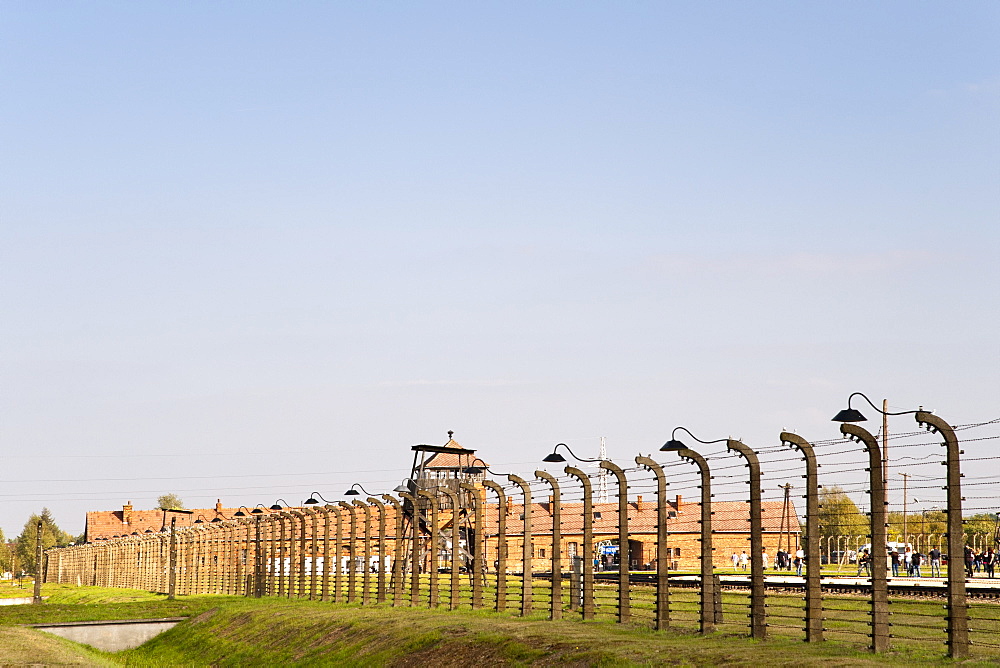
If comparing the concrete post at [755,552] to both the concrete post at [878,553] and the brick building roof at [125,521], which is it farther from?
the brick building roof at [125,521]

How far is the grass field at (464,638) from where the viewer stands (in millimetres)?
18000

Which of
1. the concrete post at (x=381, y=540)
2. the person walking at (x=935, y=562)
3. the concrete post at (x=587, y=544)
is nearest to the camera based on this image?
the concrete post at (x=587, y=544)

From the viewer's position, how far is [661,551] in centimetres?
2241

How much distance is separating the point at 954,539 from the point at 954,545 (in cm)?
8

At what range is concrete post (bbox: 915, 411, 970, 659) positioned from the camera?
1589 cm

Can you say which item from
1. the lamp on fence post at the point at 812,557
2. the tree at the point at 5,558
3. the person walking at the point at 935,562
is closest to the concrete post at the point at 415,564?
the lamp on fence post at the point at 812,557

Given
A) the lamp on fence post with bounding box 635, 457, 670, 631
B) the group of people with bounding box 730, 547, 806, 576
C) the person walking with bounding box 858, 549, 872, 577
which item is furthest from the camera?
the group of people with bounding box 730, 547, 806, 576

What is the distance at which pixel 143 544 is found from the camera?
7375 cm

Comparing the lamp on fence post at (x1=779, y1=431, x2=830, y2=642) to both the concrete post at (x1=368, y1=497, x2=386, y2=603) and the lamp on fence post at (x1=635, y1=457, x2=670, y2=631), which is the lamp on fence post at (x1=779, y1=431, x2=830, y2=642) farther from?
the concrete post at (x1=368, y1=497, x2=386, y2=603)

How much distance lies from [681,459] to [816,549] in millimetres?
3669

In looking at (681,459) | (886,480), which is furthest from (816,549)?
(681,459)

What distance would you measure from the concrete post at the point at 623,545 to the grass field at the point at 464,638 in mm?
567

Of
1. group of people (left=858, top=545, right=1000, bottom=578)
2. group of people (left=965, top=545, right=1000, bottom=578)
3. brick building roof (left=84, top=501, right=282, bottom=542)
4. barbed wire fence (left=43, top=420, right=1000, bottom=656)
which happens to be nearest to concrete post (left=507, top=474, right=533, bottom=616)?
barbed wire fence (left=43, top=420, right=1000, bottom=656)

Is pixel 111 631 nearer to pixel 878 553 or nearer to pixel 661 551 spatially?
pixel 661 551
